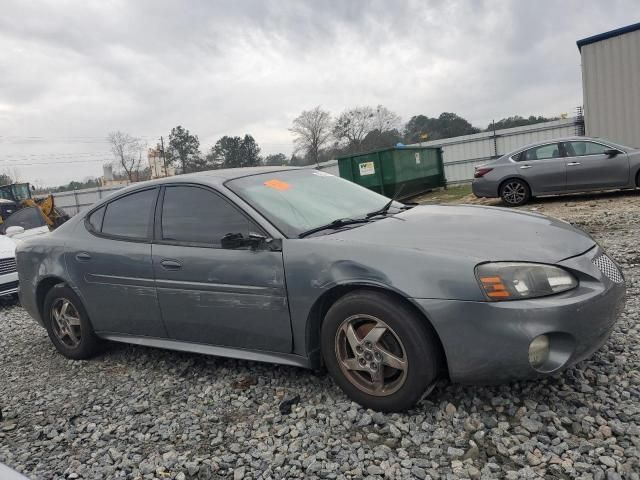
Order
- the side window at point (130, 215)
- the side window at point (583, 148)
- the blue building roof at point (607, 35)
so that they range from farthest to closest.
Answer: the blue building roof at point (607, 35), the side window at point (583, 148), the side window at point (130, 215)

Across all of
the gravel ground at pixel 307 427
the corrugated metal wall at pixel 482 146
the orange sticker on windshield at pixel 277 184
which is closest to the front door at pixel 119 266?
the gravel ground at pixel 307 427

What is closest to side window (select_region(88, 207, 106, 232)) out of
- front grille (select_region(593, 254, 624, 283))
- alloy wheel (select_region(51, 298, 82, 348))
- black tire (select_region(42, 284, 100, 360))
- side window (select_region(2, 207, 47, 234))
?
black tire (select_region(42, 284, 100, 360))

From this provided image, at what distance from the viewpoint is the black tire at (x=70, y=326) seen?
13.7 ft

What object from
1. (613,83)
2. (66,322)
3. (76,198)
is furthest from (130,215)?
(76,198)

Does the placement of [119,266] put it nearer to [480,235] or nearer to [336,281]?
[336,281]

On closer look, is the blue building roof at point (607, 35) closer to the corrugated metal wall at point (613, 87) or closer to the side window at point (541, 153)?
the corrugated metal wall at point (613, 87)

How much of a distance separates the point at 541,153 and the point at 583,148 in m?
0.81

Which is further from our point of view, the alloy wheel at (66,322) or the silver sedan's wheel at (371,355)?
the alloy wheel at (66,322)

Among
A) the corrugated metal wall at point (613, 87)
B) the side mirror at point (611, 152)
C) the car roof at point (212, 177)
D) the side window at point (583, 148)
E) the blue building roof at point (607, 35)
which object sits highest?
the blue building roof at point (607, 35)

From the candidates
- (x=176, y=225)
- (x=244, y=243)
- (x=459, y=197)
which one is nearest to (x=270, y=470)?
(x=244, y=243)

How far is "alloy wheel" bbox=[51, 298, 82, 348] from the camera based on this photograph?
169 inches

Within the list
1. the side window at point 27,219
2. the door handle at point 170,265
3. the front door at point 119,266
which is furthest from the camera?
the side window at point 27,219

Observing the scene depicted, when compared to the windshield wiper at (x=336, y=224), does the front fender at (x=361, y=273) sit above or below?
below

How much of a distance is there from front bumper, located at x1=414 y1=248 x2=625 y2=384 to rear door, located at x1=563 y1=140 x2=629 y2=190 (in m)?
8.95
